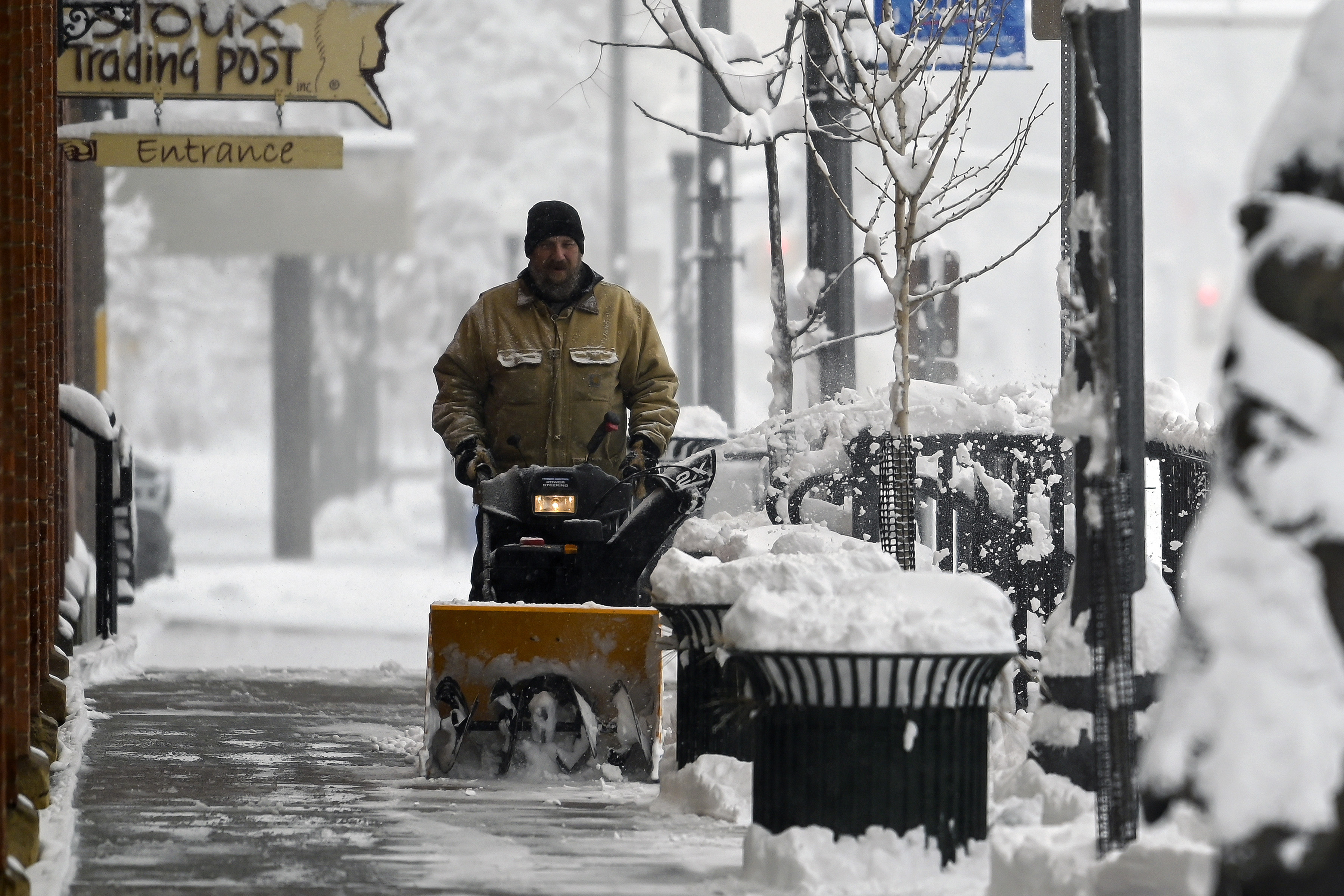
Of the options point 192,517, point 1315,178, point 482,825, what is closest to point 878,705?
point 482,825

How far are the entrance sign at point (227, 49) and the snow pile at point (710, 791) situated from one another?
19.8 ft

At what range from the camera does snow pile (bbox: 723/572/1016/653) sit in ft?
18.2

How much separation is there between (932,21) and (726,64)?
177 cm

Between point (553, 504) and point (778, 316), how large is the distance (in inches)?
176

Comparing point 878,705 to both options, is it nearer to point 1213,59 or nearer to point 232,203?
point 232,203

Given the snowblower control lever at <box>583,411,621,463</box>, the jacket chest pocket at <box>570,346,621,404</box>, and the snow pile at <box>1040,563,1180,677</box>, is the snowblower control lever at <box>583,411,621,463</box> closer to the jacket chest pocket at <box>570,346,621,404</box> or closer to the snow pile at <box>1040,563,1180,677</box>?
the jacket chest pocket at <box>570,346,621,404</box>

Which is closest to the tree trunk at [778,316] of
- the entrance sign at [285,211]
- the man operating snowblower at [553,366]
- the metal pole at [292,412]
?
the man operating snowblower at [553,366]

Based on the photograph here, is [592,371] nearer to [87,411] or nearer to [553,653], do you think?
[553,653]

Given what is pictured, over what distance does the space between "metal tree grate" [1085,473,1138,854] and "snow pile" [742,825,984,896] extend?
473 millimetres

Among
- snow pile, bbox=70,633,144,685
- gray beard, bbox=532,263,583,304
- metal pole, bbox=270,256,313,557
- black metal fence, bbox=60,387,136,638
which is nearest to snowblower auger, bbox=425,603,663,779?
gray beard, bbox=532,263,583,304

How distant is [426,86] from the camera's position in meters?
47.1

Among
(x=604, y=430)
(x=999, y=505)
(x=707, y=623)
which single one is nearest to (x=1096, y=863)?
(x=707, y=623)

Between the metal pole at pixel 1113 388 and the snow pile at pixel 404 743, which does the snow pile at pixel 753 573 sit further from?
the snow pile at pixel 404 743

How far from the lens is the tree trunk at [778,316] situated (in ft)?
40.7
